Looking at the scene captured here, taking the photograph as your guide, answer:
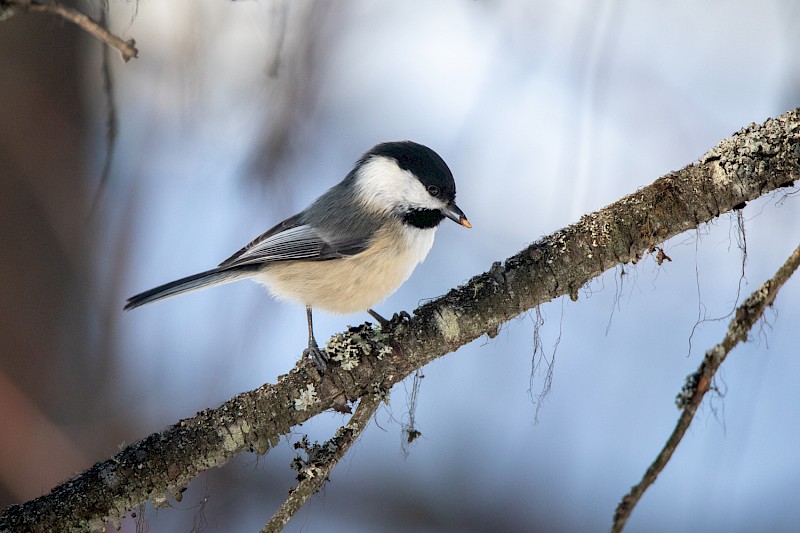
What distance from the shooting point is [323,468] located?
124 centimetres

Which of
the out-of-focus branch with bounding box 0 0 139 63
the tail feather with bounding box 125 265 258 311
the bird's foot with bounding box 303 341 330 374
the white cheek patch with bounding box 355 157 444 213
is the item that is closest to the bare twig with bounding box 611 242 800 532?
the bird's foot with bounding box 303 341 330 374

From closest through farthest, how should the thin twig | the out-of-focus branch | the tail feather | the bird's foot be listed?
1. the out-of-focus branch
2. the thin twig
3. the bird's foot
4. the tail feather

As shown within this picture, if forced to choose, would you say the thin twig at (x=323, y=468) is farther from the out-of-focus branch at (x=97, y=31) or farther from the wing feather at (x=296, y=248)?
the out-of-focus branch at (x=97, y=31)

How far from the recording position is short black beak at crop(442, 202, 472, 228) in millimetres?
1813

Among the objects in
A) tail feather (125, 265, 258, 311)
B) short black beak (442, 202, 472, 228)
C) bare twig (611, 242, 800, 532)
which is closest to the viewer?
bare twig (611, 242, 800, 532)

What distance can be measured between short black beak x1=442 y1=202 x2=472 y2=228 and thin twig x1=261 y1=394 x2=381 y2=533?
62 cm

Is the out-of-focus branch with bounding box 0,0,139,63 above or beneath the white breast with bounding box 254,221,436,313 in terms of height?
beneath

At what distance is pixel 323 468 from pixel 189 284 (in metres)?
0.69

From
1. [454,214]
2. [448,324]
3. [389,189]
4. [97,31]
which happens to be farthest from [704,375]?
[389,189]

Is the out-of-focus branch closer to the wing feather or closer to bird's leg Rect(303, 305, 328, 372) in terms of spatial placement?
bird's leg Rect(303, 305, 328, 372)

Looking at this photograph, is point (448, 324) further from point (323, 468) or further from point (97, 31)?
point (97, 31)

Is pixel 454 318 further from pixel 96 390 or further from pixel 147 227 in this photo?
pixel 96 390

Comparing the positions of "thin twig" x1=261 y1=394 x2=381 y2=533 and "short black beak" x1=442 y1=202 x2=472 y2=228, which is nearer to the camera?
"thin twig" x1=261 y1=394 x2=381 y2=533

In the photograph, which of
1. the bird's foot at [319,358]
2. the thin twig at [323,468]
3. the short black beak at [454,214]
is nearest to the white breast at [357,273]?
the short black beak at [454,214]
